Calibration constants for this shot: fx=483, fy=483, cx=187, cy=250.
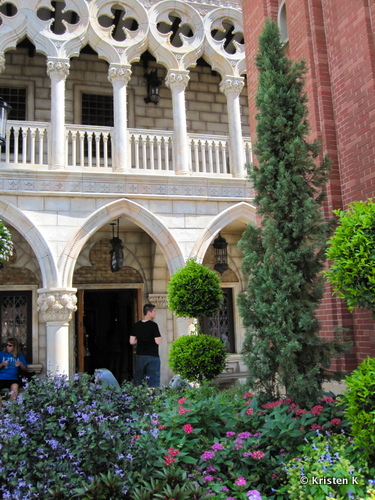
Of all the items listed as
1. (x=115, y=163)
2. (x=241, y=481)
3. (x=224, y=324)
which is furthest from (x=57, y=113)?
(x=241, y=481)

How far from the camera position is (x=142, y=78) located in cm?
1288

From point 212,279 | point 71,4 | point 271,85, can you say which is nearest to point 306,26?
point 271,85

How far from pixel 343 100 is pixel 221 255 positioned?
7193 mm

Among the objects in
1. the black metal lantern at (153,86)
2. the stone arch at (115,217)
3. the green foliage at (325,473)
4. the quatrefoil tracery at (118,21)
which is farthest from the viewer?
the black metal lantern at (153,86)

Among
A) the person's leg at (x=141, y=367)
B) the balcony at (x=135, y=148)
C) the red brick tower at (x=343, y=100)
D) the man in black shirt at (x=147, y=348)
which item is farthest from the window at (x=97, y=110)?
the person's leg at (x=141, y=367)

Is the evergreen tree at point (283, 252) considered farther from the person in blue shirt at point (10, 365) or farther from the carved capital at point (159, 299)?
the carved capital at point (159, 299)

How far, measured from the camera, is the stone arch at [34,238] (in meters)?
9.62

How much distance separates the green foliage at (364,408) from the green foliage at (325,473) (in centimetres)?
14

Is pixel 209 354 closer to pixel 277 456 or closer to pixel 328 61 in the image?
pixel 277 456

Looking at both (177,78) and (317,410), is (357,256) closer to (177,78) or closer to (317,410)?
(317,410)

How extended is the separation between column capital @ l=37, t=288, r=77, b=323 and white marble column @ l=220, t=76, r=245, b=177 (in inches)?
185

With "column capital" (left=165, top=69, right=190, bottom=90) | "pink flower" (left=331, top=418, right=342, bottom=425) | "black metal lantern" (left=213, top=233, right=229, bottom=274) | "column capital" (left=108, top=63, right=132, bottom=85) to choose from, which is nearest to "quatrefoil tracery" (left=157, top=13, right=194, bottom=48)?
"column capital" (left=165, top=69, right=190, bottom=90)

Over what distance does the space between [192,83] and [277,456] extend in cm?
1142

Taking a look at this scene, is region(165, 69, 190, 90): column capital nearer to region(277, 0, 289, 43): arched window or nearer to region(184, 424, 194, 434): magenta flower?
region(277, 0, 289, 43): arched window
